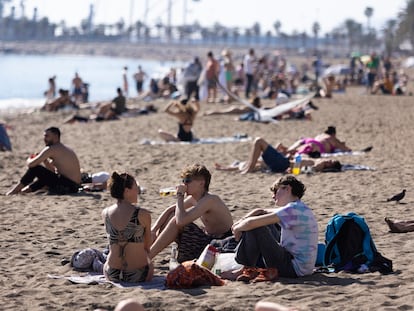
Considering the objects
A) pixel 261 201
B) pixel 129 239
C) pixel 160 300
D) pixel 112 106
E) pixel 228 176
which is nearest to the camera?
pixel 160 300

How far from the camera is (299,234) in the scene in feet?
18.9

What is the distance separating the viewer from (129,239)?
579 centimetres

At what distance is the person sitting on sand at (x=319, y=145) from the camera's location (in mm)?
11664

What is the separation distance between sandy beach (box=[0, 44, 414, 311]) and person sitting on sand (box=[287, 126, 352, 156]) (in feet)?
0.67

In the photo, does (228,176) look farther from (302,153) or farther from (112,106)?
(112,106)

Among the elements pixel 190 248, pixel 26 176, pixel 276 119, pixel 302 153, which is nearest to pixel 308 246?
pixel 190 248

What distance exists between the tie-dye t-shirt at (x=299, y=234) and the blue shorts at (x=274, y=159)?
502cm

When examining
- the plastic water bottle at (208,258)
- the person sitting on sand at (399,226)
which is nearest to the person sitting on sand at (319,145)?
the person sitting on sand at (399,226)

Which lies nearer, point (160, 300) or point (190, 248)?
point (160, 300)

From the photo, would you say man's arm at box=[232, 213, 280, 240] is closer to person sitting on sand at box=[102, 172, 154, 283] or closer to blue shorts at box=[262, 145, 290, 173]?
person sitting on sand at box=[102, 172, 154, 283]

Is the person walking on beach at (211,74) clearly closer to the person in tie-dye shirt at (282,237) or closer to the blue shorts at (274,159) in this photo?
the blue shorts at (274,159)

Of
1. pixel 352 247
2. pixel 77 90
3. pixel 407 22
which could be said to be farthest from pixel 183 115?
pixel 407 22

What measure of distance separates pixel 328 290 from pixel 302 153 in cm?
625

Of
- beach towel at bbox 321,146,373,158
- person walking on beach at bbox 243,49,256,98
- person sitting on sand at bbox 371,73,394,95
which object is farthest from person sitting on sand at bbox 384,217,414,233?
person sitting on sand at bbox 371,73,394,95
